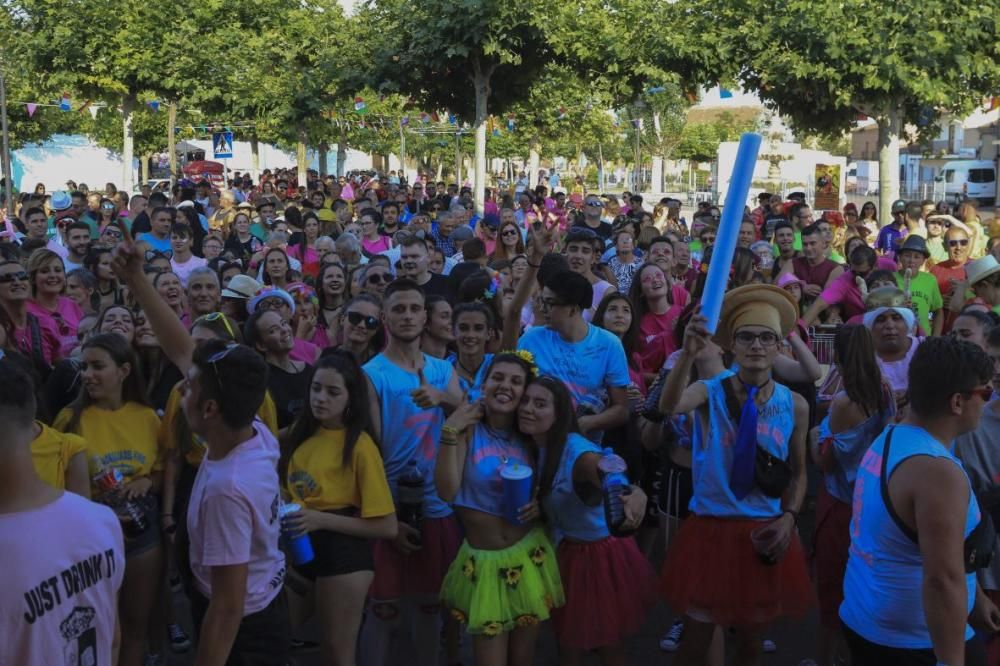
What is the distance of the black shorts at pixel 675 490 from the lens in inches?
212

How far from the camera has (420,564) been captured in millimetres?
4789

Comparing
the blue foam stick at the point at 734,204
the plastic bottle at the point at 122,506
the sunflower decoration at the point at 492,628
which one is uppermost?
the blue foam stick at the point at 734,204

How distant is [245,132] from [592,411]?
120 feet

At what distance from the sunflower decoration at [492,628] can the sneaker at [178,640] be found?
2209 millimetres

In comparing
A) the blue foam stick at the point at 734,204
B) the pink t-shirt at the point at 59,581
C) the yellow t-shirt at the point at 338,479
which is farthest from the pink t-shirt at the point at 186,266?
the pink t-shirt at the point at 59,581

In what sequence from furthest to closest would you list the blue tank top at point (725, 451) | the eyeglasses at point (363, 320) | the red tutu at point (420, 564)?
the eyeglasses at point (363, 320)
the red tutu at point (420, 564)
the blue tank top at point (725, 451)

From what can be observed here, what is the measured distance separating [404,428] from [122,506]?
1.27 m

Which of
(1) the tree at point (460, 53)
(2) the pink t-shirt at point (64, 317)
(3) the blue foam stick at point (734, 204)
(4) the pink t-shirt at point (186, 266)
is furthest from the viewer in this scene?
(1) the tree at point (460, 53)

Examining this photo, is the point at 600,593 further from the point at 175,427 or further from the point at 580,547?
the point at 175,427

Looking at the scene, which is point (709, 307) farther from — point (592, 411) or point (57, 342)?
point (57, 342)

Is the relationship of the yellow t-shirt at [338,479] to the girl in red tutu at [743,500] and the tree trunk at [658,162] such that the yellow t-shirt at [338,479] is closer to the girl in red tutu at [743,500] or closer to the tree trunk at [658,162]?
the girl in red tutu at [743,500]

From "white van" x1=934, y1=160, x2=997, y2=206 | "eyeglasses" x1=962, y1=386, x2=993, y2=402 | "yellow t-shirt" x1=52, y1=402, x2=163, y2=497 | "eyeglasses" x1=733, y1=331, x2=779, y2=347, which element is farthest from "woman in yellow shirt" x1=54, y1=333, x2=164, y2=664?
"white van" x1=934, y1=160, x2=997, y2=206

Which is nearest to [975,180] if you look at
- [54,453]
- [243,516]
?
[54,453]

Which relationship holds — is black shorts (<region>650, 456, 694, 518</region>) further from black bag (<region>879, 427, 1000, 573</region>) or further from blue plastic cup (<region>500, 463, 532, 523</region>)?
black bag (<region>879, 427, 1000, 573</region>)
